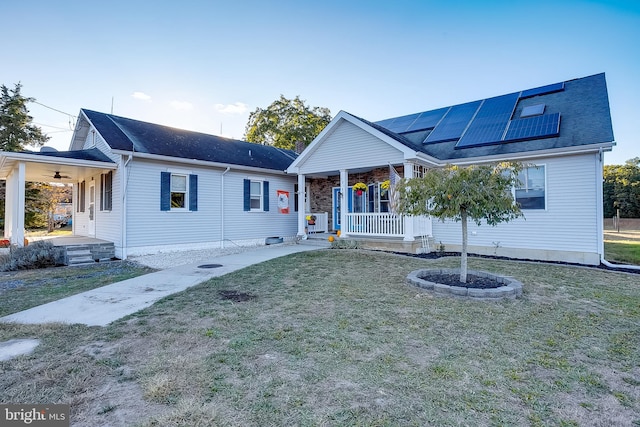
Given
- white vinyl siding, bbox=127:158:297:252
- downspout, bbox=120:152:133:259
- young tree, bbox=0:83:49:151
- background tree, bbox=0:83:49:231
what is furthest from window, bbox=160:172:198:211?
young tree, bbox=0:83:49:151

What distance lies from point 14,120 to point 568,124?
3175 centimetres

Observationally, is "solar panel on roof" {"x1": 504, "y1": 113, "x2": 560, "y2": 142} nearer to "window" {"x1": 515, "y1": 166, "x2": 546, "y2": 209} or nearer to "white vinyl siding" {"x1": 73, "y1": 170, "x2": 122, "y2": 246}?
"window" {"x1": 515, "y1": 166, "x2": 546, "y2": 209}

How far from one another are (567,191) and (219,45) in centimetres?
1323

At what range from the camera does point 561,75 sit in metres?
13.4

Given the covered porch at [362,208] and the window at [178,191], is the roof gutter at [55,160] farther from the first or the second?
the covered porch at [362,208]

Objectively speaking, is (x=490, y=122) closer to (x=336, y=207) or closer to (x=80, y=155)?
(x=336, y=207)

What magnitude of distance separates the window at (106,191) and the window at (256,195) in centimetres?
475

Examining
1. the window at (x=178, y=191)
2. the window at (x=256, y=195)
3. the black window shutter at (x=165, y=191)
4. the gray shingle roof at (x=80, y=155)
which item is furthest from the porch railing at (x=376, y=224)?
the gray shingle roof at (x=80, y=155)

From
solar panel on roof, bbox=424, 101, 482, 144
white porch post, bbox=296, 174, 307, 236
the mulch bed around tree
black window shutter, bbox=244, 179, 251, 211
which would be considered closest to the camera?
the mulch bed around tree

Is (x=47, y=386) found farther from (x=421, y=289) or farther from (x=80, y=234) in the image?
(x=80, y=234)

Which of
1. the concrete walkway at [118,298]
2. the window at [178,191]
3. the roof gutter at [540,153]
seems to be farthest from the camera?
the window at [178,191]

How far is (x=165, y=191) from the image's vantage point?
1076 cm

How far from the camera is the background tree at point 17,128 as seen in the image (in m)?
20.9

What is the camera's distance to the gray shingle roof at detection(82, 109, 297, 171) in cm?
1045
